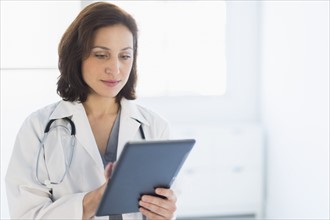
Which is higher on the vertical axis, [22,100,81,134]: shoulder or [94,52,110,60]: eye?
[94,52,110,60]: eye

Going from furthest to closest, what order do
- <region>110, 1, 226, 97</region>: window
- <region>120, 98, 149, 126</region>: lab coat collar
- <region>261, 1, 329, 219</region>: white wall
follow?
<region>110, 1, 226, 97</region>: window
<region>261, 1, 329, 219</region>: white wall
<region>120, 98, 149, 126</region>: lab coat collar

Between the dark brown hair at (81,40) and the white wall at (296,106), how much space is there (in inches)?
59.4

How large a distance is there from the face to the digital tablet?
1.03 feet

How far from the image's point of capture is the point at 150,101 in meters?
3.68

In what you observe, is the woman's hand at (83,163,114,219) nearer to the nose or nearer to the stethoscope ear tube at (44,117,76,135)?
the stethoscope ear tube at (44,117,76,135)

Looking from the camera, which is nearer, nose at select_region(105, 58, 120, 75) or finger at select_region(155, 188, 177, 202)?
finger at select_region(155, 188, 177, 202)

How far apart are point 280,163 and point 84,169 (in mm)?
2227

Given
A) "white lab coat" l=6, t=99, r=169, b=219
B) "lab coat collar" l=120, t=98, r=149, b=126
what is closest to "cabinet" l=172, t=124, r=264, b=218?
"lab coat collar" l=120, t=98, r=149, b=126

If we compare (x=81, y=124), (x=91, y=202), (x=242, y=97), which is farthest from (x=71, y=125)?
(x=242, y=97)

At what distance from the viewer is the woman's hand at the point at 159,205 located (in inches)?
47.6

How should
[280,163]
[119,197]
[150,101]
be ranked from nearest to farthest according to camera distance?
[119,197]
[280,163]
[150,101]

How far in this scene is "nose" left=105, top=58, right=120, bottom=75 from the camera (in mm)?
1338

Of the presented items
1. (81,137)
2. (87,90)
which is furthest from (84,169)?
(87,90)

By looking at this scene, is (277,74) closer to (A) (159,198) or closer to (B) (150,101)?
(B) (150,101)
